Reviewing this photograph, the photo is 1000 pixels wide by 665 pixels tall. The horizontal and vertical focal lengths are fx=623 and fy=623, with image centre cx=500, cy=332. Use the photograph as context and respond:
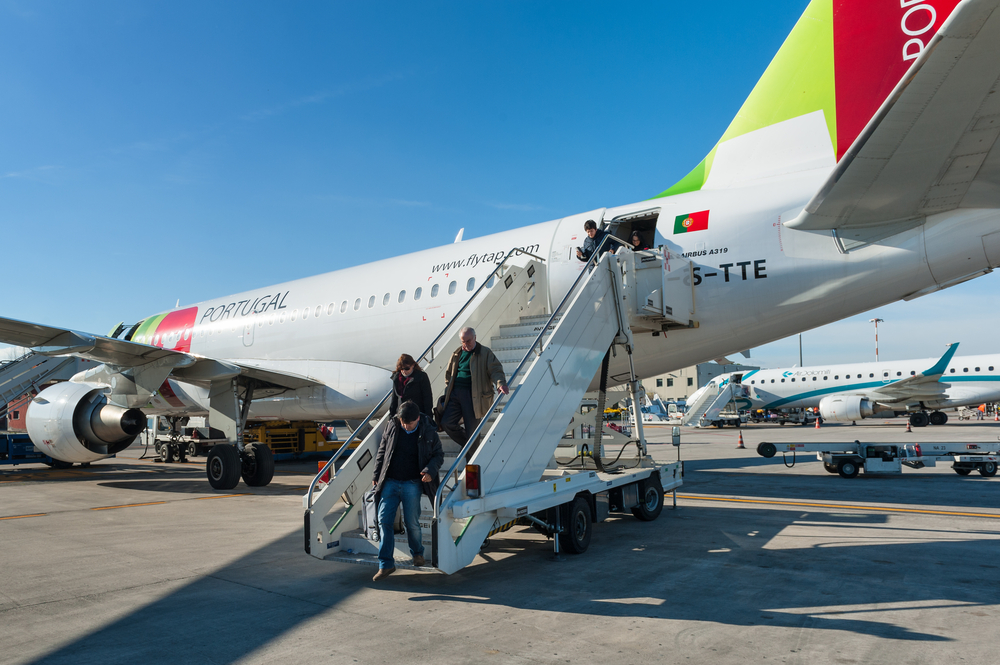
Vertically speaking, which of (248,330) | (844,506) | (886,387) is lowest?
(844,506)

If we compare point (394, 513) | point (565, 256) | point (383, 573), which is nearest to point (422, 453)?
point (394, 513)

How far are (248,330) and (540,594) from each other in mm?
12213

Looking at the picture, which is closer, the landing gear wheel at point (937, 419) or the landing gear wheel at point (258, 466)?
the landing gear wheel at point (258, 466)

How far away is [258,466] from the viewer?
12852 millimetres

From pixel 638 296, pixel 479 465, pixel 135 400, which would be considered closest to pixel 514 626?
pixel 479 465

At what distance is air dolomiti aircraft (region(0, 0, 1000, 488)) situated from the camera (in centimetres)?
603

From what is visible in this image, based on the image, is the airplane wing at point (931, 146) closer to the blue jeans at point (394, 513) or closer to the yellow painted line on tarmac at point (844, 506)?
the yellow painted line on tarmac at point (844, 506)

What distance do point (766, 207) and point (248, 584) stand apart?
7.50 meters

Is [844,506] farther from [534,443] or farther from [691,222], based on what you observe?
[534,443]

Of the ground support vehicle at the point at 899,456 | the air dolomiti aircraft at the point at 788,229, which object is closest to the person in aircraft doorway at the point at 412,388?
the air dolomiti aircraft at the point at 788,229

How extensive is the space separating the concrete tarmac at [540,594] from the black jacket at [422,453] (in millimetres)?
879

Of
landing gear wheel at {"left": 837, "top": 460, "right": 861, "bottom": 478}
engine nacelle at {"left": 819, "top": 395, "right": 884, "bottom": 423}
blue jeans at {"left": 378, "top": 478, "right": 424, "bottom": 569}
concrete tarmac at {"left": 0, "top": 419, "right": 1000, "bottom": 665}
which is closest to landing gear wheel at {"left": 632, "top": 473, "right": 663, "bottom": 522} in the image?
concrete tarmac at {"left": 0, "top": 419, "right": 1000, "bottom": 665}

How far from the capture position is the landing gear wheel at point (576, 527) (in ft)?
20.7

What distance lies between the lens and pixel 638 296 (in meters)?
8.17
